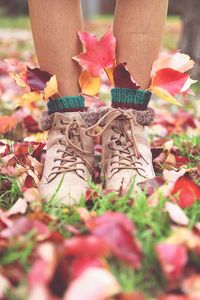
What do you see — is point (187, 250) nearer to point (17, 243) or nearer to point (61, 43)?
point (17, 243)

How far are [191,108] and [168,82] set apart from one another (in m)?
1.65

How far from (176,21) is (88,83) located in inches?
400

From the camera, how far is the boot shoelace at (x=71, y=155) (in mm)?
1615

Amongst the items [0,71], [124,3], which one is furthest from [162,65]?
[0,71]

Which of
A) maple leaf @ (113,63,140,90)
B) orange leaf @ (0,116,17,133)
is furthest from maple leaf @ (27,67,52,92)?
orange leaf @ (0,116,17,133)

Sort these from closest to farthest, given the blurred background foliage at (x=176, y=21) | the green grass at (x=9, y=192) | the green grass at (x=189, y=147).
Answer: the green grass at (x=9, y=192), the green grass at (x=189, y=147), the blurred background foliage at (x=176, y=21)

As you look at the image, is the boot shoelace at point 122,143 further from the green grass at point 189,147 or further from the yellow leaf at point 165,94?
the green grass at point 189,147

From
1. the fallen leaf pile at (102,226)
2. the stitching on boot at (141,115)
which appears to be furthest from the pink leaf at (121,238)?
the stitching on boot at (141,115)

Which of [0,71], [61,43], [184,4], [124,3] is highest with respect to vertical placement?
[124,3]

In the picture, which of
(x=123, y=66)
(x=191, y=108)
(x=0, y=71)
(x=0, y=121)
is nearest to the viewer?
(x=123, y=66)

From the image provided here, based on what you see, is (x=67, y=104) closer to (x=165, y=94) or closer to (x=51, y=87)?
(x=51, y=87)

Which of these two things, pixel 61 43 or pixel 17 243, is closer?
pixel 17 243

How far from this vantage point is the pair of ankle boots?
159cm

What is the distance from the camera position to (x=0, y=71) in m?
4.24
